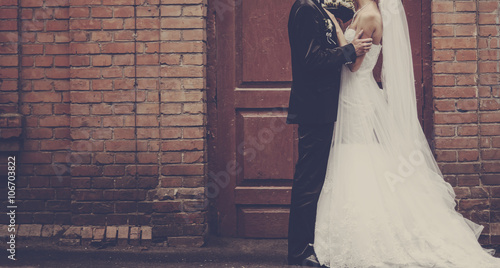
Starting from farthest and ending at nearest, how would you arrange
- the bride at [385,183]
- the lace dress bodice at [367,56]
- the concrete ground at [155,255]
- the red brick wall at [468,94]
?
the red brick wall at [468,94] < the concrete ground at [155,255] < the lace dress bodice at [367,56] < the bride at [385,183]

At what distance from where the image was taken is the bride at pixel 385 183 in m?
3.46

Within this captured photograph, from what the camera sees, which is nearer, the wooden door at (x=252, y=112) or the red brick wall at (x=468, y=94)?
the red brick wall at (x=468, y=94)

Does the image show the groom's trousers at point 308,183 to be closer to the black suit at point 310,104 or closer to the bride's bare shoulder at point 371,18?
the black suit at point 310,104

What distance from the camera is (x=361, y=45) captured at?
357cm

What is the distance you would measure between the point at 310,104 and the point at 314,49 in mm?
367

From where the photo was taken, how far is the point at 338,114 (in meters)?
3.73

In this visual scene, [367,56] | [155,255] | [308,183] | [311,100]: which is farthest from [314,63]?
[155,255]

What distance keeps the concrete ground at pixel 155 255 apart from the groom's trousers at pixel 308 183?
0.38 meters

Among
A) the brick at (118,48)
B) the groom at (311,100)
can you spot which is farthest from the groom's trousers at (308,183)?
the brick at (118,48)

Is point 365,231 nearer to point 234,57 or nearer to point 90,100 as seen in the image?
point 234,57

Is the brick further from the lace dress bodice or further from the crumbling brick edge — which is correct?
the lace dress bodice

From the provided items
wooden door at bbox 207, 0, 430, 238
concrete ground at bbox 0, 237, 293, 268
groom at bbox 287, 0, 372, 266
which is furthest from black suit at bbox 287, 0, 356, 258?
wooden door at bbox 207, 0, 430, 238

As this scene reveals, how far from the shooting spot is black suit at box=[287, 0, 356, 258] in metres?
3.59

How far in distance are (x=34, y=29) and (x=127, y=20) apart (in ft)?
2.73
